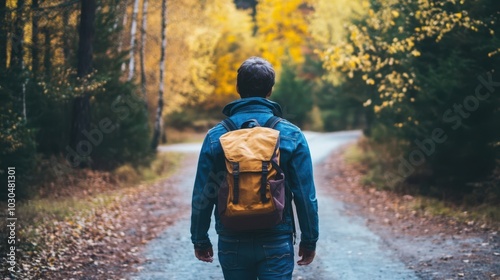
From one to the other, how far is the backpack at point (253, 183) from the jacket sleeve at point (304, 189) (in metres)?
0.16

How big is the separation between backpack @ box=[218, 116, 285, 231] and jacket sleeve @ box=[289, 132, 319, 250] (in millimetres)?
158

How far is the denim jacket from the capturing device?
352 centimetres

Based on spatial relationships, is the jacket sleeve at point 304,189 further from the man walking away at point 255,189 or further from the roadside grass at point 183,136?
the roadside grass at point 183,136

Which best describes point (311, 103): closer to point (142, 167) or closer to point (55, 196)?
point (142, 167)

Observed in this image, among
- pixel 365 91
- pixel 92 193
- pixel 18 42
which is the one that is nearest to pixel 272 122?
pixel 18 42

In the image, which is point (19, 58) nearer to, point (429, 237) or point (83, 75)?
point (83, 75)

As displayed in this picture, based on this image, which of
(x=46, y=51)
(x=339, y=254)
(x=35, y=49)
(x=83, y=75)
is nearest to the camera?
(x=339, y=254)

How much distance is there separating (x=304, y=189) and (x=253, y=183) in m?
0.38

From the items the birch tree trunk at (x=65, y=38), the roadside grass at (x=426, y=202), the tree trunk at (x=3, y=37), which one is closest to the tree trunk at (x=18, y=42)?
the tree trunk at (x=3, y=37)

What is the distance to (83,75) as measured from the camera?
571 inches

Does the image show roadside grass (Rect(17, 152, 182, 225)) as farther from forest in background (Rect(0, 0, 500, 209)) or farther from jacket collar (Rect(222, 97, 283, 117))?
jacket collar (Rect(222, 97, 283, 117))

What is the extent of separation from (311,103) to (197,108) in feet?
32.0

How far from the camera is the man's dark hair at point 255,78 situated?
11.8 ft

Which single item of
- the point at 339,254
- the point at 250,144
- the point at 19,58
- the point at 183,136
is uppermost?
the point at 19,58
